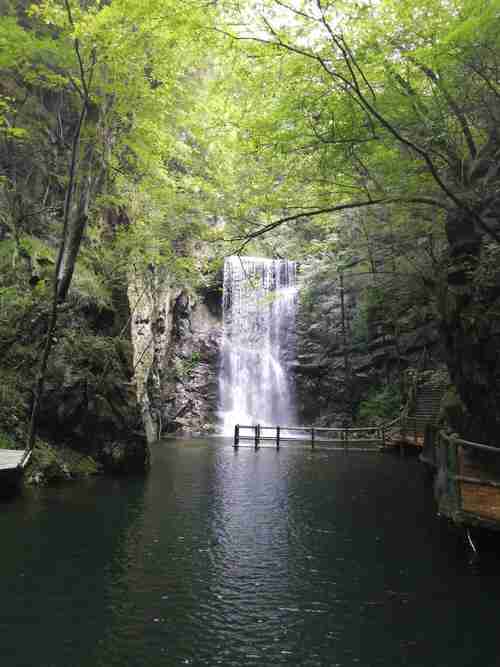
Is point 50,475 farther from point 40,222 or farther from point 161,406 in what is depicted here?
point 161,406

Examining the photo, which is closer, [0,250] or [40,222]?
[0,250]

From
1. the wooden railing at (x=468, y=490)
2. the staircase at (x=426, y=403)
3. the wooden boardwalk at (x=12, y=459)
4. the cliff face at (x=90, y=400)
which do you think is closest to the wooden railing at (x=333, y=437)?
the staircase at (x=426, y=403)

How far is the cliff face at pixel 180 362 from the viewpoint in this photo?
2414 centimetres

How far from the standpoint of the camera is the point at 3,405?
10562mm

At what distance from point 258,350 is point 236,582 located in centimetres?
2482

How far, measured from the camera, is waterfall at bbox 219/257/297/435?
1136 inches

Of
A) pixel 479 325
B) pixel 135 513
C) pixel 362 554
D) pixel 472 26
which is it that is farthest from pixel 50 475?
pixel 472 26

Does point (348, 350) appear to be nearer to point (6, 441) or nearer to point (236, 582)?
point (6, 441)

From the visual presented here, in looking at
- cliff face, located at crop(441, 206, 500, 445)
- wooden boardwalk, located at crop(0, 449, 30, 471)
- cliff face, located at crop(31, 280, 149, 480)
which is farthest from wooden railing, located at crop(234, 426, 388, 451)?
wooden boardwalk, located at crop(0, 449, 30, 471)

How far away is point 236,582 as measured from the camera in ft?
19.1

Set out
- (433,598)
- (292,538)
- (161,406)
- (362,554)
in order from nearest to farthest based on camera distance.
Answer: (433,598)
(362,554)
(292,538)
(161,406)

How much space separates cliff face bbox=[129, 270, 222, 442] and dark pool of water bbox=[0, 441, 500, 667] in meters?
14.1

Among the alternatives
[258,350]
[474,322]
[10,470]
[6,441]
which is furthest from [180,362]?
[474,322]

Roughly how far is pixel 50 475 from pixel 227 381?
63.9 feet
